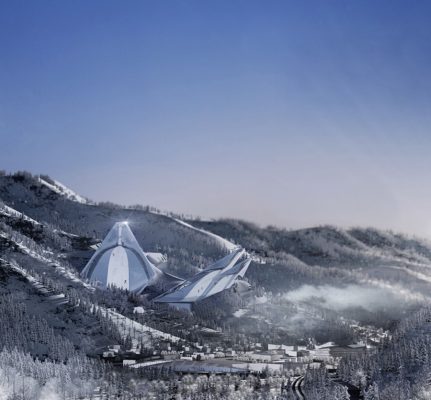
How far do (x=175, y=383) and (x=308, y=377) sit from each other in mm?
26883

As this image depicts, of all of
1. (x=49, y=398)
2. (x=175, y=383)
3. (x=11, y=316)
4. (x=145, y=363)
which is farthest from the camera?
(x=11, y=316)

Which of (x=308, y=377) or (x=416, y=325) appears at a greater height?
(x=416, y=325)

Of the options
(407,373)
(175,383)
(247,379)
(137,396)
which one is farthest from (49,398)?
(407,373)

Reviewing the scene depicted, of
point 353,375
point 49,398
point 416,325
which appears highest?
point 416,325

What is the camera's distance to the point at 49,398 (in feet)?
462

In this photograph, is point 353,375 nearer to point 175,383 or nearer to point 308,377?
point 308,377

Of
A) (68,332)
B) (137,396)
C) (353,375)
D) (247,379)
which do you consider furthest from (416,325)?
(68,332)

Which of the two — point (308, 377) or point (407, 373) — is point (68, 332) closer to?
point (308, 377)

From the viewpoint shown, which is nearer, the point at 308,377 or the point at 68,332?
the point at 308,377

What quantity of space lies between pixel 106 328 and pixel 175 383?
44.9 meters

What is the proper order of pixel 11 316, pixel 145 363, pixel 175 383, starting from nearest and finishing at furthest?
1. pixel 175 383
2. pixel 145 363
3. pixel 11 316

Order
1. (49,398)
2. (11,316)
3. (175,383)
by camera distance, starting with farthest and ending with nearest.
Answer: (11,316) → (175,383) → (49,398)

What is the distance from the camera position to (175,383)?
15300 cm

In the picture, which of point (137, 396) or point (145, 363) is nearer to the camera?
point (137, 396)
